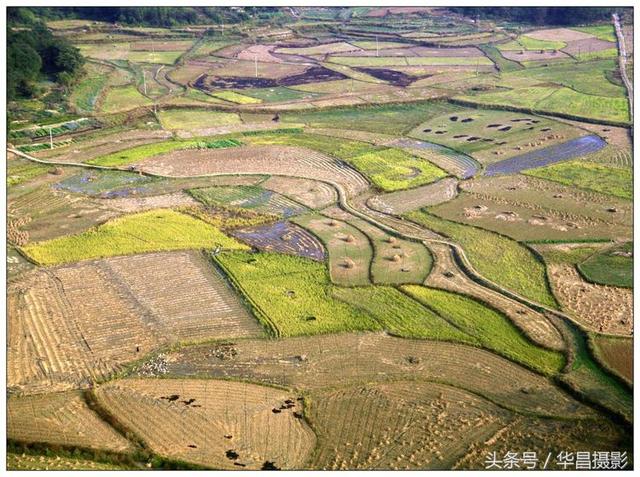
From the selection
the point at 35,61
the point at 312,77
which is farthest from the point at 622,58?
the point at 35,61

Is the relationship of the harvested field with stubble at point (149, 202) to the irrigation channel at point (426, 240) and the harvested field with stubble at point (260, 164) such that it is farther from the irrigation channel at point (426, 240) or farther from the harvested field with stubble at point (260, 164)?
the harvested field with stubble at point (260, 164)

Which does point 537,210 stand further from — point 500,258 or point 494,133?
point 494,133

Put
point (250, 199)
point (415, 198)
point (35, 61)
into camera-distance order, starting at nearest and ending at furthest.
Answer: point (415, 198) < point (250, 199) < point (35, 61)

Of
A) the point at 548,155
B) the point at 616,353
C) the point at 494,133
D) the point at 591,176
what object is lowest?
the point at 616,353

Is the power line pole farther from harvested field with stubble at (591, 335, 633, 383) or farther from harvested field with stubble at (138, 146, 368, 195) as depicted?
harvested field with stubble at (591, 335, 633, 383)

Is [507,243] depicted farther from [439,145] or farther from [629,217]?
[439,145]

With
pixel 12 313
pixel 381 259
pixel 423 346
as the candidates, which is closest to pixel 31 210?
pixel 12 313

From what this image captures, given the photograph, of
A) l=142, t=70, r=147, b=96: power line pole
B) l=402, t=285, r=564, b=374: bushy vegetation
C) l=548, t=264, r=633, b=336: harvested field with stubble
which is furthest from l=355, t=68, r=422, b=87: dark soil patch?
l=402, t=285, r=564, b=374: bushy vegetation
